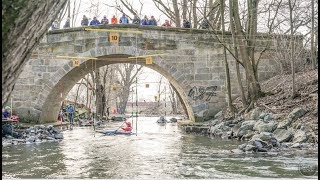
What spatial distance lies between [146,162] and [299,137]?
362 cm

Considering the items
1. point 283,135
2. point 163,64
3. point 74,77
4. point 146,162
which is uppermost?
point 163,64

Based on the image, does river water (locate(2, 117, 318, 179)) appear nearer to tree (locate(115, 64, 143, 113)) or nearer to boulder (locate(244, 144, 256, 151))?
boulder (locate(244, 144, 256, 151))

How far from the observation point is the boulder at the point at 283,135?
31.6 ft

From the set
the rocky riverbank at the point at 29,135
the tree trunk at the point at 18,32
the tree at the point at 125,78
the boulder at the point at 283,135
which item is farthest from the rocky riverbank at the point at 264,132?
the tree at the point at 125,78

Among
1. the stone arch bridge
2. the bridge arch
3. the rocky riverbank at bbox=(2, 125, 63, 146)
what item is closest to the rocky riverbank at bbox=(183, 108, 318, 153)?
the stone arch bridge

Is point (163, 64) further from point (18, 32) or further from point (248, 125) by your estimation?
point (18, 32)

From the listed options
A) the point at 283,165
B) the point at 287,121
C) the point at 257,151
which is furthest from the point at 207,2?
the point at 283,165

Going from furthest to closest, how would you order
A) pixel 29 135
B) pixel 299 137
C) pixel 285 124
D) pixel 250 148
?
pixel 29 135 → pixel 285 124 → pixel 299 137 → pixel 250 148

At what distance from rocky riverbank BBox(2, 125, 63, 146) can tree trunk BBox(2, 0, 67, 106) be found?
998 cm

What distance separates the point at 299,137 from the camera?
9.25 m

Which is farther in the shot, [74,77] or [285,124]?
A: [74,77]

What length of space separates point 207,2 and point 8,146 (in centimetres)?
1633

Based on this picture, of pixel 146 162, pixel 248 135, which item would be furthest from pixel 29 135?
pixel 248 135

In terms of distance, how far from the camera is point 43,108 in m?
16.5
